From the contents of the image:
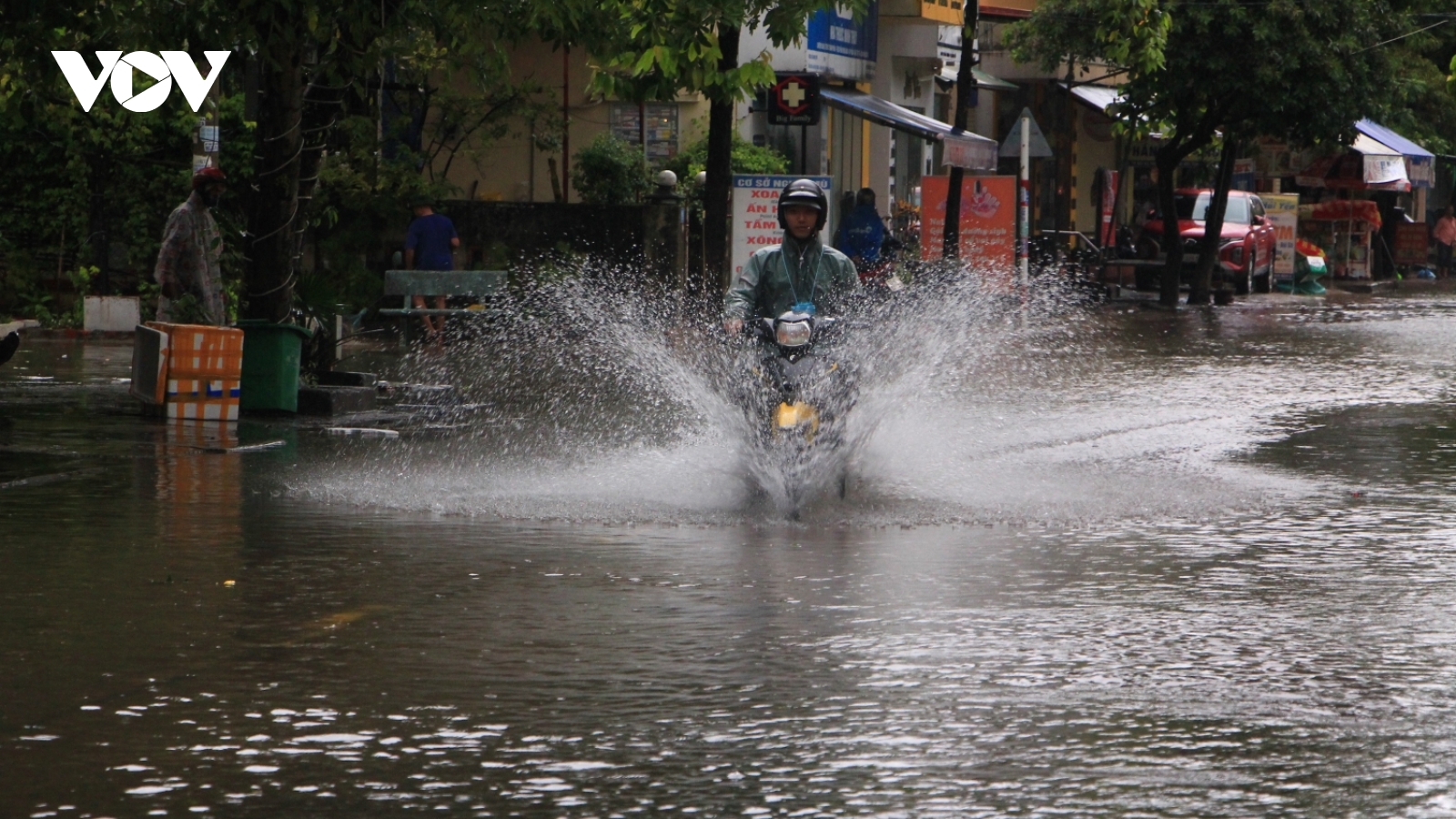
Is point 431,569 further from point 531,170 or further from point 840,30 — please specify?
point 840,30

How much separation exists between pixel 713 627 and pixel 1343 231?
44.1 meters

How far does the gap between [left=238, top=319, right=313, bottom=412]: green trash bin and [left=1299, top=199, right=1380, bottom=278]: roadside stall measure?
119 feet

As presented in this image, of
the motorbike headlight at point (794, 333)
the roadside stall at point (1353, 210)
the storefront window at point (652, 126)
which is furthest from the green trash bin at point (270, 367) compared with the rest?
the roadside stall at point (1353, 210)

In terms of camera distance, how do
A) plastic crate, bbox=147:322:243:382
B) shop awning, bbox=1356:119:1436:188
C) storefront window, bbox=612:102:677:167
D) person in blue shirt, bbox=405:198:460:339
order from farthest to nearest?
shop awning, bbox=1356:119:1436:188
storefront window, bbox=612:102:677:167
person in blue shirt, bbox=405:198:460:339
plastic crate, bbox=147:322:243:382

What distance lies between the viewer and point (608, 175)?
91.9 ft

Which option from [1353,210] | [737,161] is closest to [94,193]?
[737,161]

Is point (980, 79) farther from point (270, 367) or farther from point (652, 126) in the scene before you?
point (270, 367)

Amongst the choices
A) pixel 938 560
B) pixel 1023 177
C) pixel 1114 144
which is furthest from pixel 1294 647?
pixel 1114 144

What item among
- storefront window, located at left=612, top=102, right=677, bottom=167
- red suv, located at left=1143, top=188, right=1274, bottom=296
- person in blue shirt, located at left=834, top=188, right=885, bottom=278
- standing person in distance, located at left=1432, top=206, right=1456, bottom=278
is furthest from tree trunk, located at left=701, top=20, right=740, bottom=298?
standing person in distance, located at left=1432, top=206, right=1456, bottom=278

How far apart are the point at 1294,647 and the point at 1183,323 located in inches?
940

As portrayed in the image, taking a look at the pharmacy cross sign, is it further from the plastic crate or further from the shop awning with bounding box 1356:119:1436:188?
the shop awning with bounding box 1356:119:1436:188

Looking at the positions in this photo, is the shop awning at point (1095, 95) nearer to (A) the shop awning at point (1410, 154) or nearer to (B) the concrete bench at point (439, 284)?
(A) the shop awning at point (1410, 154)

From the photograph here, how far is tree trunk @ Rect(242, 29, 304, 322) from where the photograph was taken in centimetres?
1535

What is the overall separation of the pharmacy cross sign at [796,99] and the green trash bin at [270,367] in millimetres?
7883
